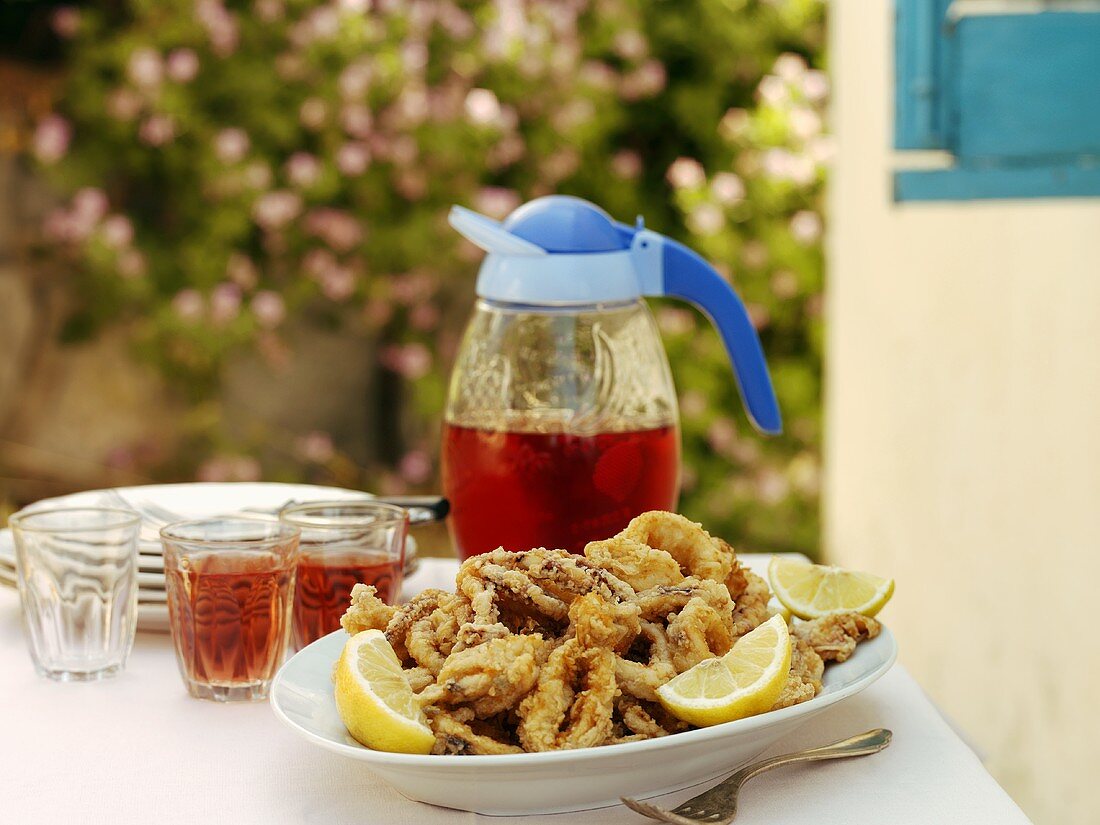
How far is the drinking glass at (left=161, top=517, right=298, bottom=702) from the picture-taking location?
1032 mm

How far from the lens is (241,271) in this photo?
3.57 m

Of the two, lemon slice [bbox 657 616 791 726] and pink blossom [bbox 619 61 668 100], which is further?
pink blossom [bbox 619 61 668 100]

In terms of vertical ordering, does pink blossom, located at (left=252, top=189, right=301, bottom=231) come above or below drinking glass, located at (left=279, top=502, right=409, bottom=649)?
above

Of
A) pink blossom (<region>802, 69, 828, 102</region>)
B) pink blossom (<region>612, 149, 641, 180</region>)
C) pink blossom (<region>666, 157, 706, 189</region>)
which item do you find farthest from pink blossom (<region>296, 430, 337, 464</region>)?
pink blossom (<region>802, 69, 828, 102</region>)

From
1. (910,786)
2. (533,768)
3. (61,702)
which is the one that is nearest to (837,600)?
(910,786)

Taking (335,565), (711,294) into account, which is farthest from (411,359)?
(335,565)

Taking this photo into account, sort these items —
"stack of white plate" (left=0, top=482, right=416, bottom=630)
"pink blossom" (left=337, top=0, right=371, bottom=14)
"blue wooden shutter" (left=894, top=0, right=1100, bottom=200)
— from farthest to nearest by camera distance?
"pink blossom" (left=337, top=0, right=371, bottom=14) < "blue wooden shutter" (left=894, top=0, right=1100, bottom=200) < "stack of white plate" (left=0, top=482, right=416, bottom=630)

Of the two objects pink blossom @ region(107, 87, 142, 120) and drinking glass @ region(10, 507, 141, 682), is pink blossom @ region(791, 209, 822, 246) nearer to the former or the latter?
pink blossom @ region(107, 87, 142, 120)

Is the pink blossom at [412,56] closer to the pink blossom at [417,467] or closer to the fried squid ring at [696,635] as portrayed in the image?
the pink blossom at [417,467]

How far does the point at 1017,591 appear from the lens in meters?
2.18

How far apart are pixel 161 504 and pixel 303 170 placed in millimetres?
2233

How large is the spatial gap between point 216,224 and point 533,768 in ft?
9.75

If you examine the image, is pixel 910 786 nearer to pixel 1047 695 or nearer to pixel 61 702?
pixel 61 702

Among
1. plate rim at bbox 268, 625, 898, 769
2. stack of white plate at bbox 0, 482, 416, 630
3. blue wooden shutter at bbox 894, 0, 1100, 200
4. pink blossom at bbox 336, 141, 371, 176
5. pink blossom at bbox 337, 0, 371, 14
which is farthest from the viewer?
pink blossom at bbox 336, 141, 371, 176
